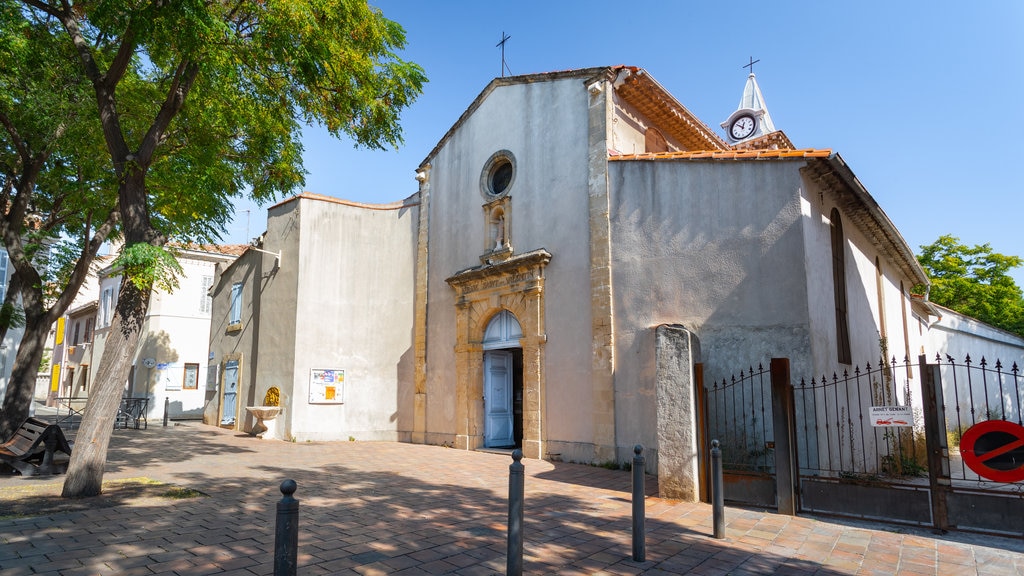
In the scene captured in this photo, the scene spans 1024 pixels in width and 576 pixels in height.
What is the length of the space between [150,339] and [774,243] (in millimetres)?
25202

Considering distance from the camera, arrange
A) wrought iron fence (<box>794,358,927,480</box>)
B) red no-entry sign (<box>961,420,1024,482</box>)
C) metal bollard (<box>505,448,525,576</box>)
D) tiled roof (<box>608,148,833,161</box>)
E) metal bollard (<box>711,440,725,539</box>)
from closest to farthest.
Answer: metal bollard (<box>505,448,525,576</box>) < red no-entry sign (<box>961,420,1024,482</box>) < metal bollard (<box>711,440,725,539</box>) < wrought iron fence (<box>794,358,927,480</box>) < tiled roof (<box>608,148,833,161</box>)

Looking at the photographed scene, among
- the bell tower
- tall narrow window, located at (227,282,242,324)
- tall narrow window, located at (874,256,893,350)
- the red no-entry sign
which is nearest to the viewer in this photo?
the red no-entry sign

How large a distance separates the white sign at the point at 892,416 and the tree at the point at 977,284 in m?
22.5

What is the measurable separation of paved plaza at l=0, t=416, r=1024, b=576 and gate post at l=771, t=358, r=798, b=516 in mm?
294

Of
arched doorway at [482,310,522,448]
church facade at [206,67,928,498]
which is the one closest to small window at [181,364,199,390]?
church facade at [206,67,928,498]

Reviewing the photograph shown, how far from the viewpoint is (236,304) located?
17922mm

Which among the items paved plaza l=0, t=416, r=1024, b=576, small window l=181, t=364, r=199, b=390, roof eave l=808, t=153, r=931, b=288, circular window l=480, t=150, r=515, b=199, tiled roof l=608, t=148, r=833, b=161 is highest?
circular window l=480, t=150, r=515, b=199

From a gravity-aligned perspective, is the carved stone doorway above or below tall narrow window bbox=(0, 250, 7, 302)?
below

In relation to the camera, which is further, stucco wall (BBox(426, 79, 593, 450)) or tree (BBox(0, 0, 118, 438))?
stucco wall (BBox(426, 79, 593, 450))

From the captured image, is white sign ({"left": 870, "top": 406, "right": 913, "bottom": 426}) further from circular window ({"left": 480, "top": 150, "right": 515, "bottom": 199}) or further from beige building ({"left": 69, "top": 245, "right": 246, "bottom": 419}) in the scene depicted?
beige building ({"left": 69, "top": 245, "right": 246, "bottom": 419})

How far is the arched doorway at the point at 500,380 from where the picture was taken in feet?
43.3

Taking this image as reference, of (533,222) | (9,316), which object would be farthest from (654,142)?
(9,316)

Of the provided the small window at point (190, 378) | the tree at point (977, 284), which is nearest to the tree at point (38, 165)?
the small window at point (190, 378)

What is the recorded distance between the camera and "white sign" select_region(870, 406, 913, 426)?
6234mm
